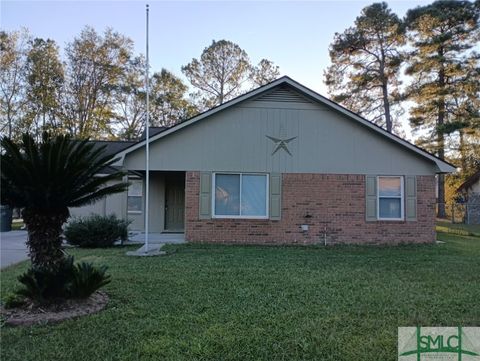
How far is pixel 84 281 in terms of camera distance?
18.2 ft

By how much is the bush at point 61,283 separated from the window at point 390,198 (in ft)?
33.8

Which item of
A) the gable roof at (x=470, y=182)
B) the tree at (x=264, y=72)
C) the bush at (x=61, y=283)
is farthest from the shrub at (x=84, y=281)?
the gable roof at (x=470, y=182)

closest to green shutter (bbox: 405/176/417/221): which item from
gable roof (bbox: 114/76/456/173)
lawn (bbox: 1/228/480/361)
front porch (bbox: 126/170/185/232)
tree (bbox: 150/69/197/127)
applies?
gable roof (bbox: 114/76/456/173)

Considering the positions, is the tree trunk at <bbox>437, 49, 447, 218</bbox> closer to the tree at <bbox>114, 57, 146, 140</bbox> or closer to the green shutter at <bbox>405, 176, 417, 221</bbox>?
the green shutter at <bbox>405, 176, 417, 221</bbox>

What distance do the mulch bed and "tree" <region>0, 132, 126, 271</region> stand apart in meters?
0.53

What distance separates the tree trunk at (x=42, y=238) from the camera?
5562 millimetres

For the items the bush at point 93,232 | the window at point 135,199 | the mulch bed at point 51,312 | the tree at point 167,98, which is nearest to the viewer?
the mulch bed at point 51,312

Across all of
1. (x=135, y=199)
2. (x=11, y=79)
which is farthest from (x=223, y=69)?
(x=135, y=199)

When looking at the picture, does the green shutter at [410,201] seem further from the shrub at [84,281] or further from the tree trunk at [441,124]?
the tree trunk at [441,124]

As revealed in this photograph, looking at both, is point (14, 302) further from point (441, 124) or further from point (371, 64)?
point (371, 64)

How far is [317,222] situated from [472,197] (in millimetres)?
21827

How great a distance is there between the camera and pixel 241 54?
35125mm

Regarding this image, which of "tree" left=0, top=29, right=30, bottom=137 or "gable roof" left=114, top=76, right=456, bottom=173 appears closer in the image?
"gable roof" left=114, top=76, right=456, bottom=173

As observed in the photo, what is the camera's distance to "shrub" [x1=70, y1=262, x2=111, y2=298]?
552cm
